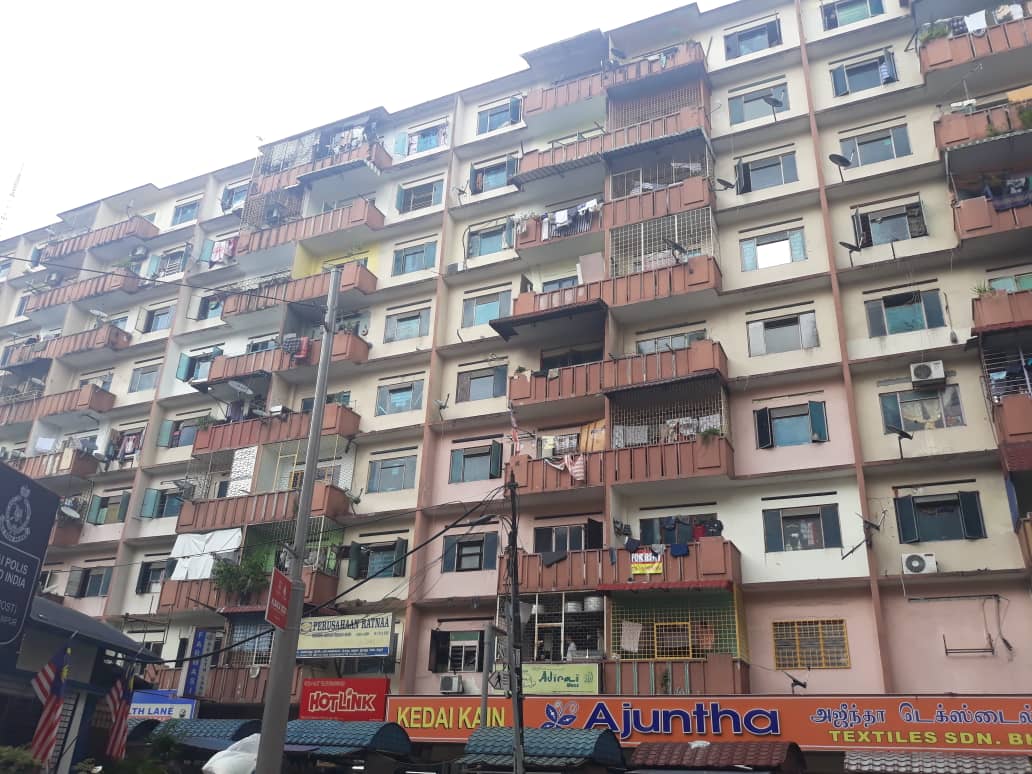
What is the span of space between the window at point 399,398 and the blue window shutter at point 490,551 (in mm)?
6307

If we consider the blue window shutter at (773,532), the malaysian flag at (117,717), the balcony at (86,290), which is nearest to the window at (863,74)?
the blue window shutter at (773,532)

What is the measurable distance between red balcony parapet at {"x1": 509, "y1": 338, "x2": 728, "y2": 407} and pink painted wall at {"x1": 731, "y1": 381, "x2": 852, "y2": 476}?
1.33 meters

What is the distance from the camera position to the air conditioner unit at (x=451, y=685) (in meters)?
26.7

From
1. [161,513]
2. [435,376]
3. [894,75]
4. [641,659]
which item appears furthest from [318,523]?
[894,75]

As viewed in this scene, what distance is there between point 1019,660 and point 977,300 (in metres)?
9.60

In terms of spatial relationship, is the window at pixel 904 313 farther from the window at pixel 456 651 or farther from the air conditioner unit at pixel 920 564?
the window at pixel 456 651

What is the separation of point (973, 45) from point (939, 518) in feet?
49.6

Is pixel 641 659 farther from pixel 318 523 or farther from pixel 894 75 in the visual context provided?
pixel 894 75

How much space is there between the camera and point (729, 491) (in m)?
26.1

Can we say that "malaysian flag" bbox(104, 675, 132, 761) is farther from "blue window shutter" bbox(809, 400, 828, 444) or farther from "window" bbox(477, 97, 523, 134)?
"window" bbox(477, 97, 523, 134)

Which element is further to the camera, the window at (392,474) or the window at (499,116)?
the window at (499,116)

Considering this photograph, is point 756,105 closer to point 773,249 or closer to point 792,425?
point 773,249

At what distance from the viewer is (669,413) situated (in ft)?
90.1

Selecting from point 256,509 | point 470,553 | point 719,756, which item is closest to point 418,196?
point 256,509
